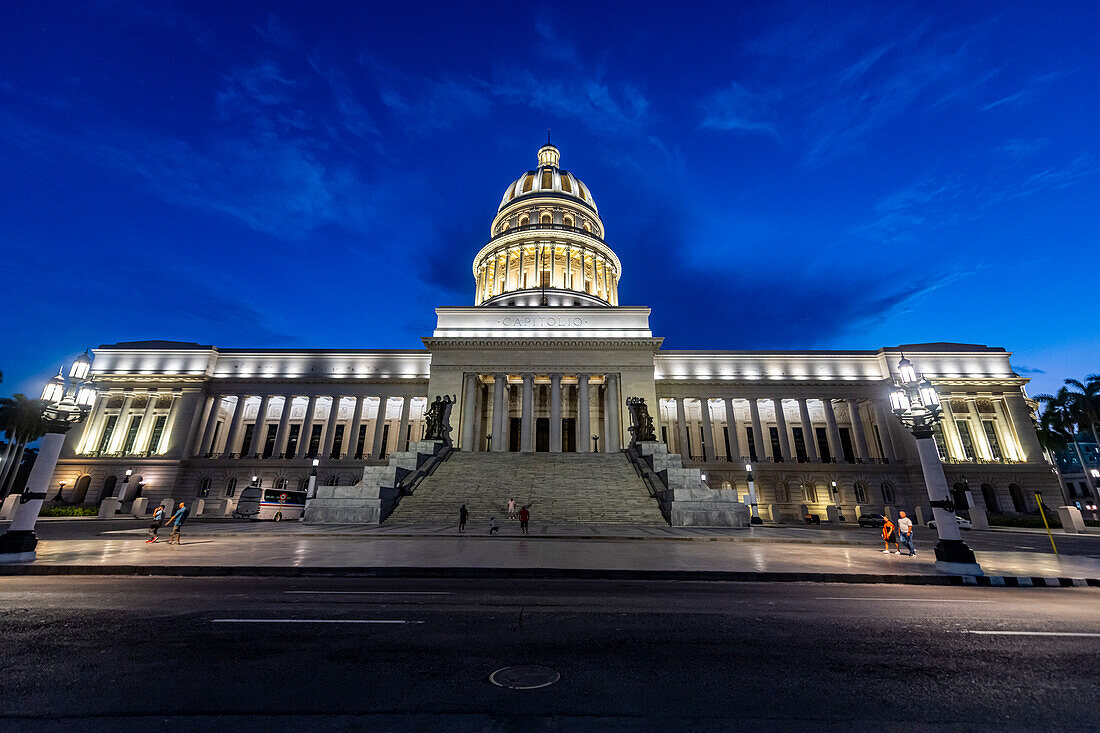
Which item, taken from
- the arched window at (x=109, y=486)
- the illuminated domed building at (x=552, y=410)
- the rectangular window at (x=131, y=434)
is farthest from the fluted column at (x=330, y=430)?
the rectangular window at (x=131, y=434)

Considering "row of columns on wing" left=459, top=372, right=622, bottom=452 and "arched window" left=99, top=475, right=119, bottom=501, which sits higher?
"row of columns on wing" left=459, top=372, right=622, bottom=452

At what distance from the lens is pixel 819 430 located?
172 feet

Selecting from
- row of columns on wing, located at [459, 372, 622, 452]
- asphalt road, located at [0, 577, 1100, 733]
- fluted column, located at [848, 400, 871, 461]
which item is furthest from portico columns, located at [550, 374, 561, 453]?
asphalt road, located at [0, 577, 1100, 733]

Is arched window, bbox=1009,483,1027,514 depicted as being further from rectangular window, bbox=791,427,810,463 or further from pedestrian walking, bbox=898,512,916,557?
pedestrian walking, bbox=898,512,916,557

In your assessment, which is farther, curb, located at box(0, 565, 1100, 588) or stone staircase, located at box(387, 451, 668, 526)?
stone staircase, located at box(387, 451, 668, 526)

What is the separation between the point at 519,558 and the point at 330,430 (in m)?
44.1

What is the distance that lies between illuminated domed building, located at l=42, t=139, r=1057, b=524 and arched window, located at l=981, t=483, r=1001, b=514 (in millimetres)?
156

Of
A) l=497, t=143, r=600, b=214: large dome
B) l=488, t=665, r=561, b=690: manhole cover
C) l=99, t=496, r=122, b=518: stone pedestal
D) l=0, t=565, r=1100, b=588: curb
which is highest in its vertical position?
l=497, t=143, r=600, b=214: large dome

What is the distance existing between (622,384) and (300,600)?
3829cm

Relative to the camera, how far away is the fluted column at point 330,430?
161 feet

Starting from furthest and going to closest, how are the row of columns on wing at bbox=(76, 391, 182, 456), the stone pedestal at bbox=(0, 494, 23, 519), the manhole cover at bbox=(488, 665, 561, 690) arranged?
the row of columns on wing at bbox=(76, 391, 182, 456)
the stone pedestal at bbox=(0, 494, 23, 519)
the manhole cover at bbox=(488, 665, 561, 690)

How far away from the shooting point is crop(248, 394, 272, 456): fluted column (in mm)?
48656

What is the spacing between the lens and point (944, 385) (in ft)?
158

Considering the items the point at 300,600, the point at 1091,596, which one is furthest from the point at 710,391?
the point at 300,600
